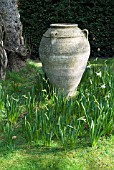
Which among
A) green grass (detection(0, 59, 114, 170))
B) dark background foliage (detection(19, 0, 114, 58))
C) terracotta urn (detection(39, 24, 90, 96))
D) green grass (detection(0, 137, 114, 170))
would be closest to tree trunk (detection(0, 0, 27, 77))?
dark background foliage (detection(19, 0, 114, 58))

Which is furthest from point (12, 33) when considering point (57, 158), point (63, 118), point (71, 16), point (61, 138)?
point (57, 158)

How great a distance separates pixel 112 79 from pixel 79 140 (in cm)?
142

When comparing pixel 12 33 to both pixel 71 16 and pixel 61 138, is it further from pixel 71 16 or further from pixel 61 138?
pixel 61 138

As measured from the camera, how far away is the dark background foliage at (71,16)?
24.5ft

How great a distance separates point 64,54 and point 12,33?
6.48 feet

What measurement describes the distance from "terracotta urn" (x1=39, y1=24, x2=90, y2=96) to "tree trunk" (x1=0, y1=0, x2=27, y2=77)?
159 centimetres

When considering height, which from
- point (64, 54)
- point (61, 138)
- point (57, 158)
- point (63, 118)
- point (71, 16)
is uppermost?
point (71, 16)

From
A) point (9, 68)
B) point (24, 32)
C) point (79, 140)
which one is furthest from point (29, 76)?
point (79, 140)

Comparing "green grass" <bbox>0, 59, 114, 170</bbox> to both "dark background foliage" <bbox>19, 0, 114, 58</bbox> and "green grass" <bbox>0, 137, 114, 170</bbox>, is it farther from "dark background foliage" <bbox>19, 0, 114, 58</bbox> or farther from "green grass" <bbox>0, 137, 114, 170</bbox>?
"dark background foliage" <bbox>19, 0, 114, 58</bbox>

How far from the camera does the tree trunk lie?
6297 mm

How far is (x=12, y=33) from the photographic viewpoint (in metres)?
6.40

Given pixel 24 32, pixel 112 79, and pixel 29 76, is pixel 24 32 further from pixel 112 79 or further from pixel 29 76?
pixel 112 79

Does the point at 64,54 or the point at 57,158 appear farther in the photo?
the point at 64,54

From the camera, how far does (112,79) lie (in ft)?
16.3
